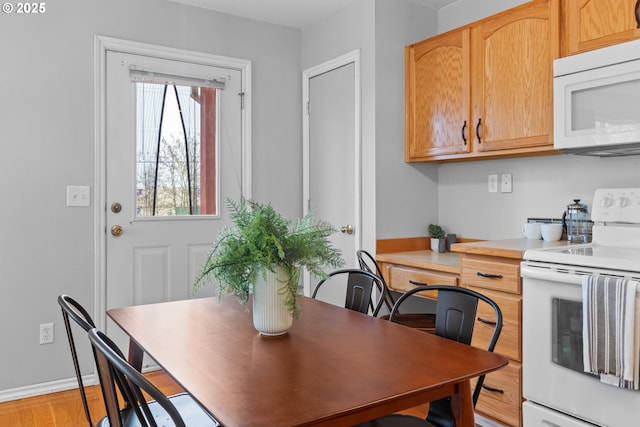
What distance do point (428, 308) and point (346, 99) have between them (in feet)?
5.21

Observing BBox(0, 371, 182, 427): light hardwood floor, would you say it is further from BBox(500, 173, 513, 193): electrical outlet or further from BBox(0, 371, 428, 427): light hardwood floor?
BBox(500, 173, 513, 193): electrical outlet

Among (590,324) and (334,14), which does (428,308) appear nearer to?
(590,324)

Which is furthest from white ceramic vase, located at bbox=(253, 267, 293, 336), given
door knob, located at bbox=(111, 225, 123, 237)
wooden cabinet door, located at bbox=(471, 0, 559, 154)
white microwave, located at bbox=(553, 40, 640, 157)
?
door knob, located at bbox=(111, 225, 123, 237)

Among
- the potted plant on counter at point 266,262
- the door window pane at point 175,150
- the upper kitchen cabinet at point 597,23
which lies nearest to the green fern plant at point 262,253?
the potted plant on counter at point 266,262

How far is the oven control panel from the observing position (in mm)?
2330

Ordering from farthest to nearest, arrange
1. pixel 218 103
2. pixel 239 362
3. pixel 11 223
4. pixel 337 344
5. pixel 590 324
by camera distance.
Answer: pixel 218 103 → pixel 11 223 → pixel 590 324 → pixel 337 344 → pixel 239 362

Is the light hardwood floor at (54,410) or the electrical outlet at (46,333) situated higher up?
the electrical outlet at (46,333)

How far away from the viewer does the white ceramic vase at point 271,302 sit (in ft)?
4.99

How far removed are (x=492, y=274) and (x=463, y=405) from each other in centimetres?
124

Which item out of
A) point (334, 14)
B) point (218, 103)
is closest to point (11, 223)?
point (218, 103)

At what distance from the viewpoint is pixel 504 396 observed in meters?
2.37

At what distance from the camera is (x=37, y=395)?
2928mm

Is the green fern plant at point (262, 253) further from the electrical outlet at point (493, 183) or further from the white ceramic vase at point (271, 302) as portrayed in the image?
the electrical outlet at point (493, 183)

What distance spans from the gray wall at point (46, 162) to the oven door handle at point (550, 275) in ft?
8.32
